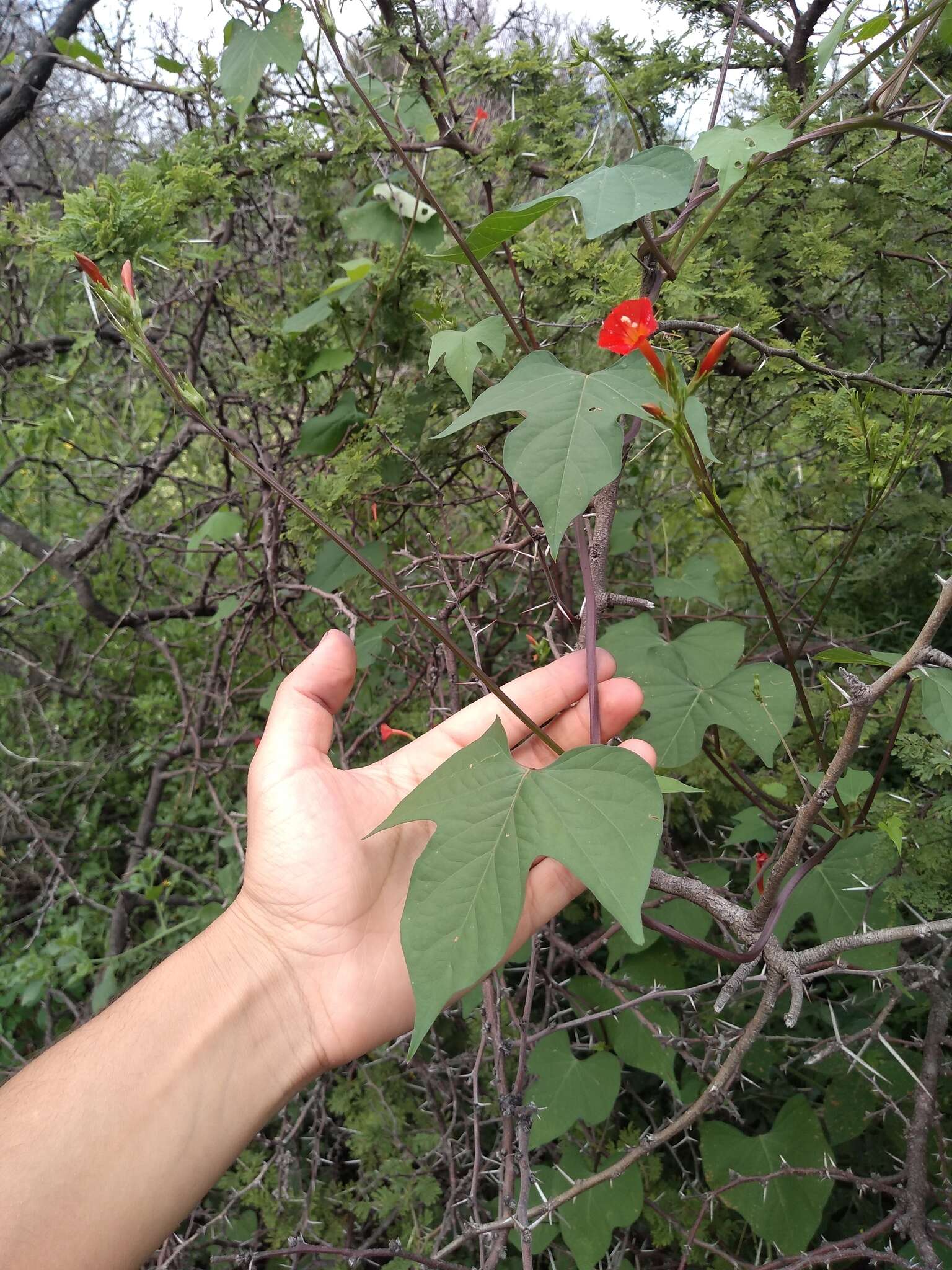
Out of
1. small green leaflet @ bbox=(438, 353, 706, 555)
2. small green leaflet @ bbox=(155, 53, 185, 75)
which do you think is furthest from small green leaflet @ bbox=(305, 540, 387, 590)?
small green leaflet @ bbox=(155, 53, 185, 75)

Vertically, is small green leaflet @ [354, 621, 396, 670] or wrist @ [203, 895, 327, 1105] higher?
small green leaflet @ [354, 621, 396, 670]

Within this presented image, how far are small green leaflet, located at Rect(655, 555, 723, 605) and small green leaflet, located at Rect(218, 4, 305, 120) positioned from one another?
4.47 feet

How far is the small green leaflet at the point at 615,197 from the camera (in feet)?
3.07

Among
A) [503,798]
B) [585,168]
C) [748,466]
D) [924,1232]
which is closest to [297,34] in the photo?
[585,168]

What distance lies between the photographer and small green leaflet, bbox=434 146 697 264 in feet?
3.07

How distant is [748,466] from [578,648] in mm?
956

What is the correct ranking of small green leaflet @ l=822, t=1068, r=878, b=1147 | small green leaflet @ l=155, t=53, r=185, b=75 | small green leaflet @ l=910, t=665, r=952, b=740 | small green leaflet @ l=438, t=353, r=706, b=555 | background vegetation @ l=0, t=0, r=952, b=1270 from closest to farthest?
small green leaflet @ l=438, t=353, r=706, b=555
small green leaflet @ l=910, t=665, r=952, b=740
background vegetation @ l=0, t=0, r=952, b=1270
small green leaflet @ l=822, t=1068, r=878, b=1147
small green leaflet @ l=155, t=53, r=185, b=75

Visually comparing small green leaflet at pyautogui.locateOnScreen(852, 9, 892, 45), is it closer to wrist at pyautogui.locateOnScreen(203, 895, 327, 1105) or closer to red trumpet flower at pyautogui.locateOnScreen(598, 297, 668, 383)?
red trumpet flower at pyautogui.locateOnScreen(598, 297, 668, 383)

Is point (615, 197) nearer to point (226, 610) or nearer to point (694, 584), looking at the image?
point (694, 584)

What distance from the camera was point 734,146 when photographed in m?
0.98

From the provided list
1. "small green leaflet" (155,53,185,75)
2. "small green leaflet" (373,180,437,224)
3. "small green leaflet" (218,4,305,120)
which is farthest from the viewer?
"small green leaflet" (155,53,185,75)

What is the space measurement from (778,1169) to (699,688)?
959 millimetres

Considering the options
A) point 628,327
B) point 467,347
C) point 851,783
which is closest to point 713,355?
point 628,327

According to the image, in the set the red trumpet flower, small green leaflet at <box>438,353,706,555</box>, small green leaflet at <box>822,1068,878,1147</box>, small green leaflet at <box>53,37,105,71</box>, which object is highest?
small green leaflet at <box>53,37,105,71</box>
